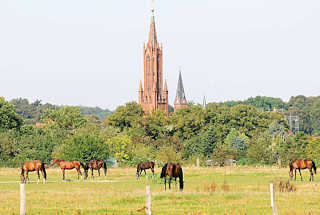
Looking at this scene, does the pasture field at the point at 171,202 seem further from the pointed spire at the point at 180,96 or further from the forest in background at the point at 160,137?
the pointed spire at the point at 180,96

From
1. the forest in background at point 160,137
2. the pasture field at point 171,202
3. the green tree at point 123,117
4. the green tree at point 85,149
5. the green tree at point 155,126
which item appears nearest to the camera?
the pasture field at point 171,202

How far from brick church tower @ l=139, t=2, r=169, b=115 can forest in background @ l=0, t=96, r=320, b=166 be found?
149 ft

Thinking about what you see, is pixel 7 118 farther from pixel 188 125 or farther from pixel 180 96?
pixel 180 96

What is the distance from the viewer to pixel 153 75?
561 feet

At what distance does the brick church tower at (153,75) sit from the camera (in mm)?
167875

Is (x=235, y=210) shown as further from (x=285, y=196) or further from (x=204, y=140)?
(x=204, y=140)

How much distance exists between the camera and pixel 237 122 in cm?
10781

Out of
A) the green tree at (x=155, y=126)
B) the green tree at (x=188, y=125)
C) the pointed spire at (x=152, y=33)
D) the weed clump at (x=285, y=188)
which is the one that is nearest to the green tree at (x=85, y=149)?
the weed clump at (x=285, y=188)

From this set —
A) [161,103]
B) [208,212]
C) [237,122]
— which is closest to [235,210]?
[208,212]

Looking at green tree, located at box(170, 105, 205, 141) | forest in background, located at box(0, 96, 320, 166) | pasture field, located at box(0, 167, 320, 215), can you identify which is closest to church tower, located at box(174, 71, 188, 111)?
forest in background, located at box(0, 96, 320, 166)

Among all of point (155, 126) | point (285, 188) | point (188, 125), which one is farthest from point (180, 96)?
point (285, 188)

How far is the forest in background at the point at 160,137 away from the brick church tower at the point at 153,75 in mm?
45522

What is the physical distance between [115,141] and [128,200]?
51613 mm

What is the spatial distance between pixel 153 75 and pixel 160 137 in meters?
65.7
